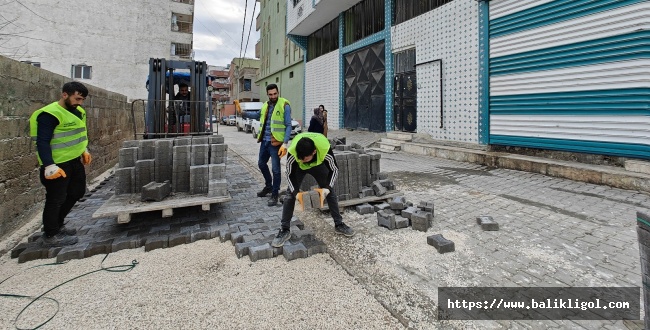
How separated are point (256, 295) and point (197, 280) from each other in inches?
27.6

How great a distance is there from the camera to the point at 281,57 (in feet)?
93.0

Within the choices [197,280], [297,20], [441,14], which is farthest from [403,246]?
[297,20]

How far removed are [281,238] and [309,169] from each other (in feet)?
3.11

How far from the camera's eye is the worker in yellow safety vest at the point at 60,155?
353 cm

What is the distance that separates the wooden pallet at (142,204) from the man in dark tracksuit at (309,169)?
1.13 metres

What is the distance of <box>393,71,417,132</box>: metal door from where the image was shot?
40.1ft

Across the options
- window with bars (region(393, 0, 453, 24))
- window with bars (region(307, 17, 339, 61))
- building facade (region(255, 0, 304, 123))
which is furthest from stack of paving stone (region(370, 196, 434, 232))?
building facade (region(255, 0, 304, 123))

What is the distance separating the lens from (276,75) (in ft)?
97.9

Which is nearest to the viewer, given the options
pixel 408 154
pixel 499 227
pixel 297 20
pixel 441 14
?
pixel 499 227

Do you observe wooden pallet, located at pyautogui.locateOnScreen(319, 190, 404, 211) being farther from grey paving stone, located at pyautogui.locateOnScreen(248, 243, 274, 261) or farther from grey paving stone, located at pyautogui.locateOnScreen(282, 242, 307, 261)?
grey paving stone, located at pyautogui.locateOnScreen(248, 243, 274, 261)

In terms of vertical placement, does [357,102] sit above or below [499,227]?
above

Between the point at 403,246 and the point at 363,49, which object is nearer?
the point at 403,246

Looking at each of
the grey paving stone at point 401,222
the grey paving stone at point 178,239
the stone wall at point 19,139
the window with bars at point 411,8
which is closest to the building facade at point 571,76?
the window with bars at point 411,8

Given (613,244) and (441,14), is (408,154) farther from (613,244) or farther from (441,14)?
(613,244)
